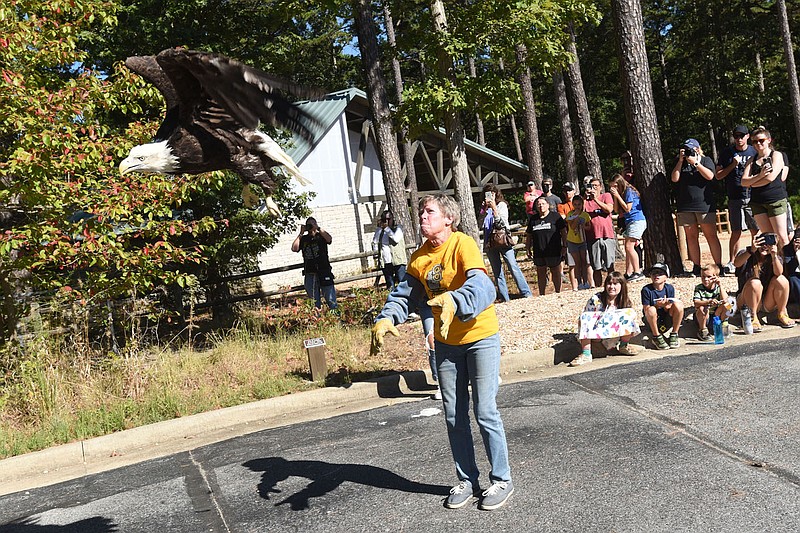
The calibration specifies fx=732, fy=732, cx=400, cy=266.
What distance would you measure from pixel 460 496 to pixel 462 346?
88 centimetres

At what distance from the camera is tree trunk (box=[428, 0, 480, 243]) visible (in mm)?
10391

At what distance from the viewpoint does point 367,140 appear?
70.1ft

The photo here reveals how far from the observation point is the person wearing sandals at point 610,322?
7352 millimetres

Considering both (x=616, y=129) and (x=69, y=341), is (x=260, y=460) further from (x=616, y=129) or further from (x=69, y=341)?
(x=616, y=129)

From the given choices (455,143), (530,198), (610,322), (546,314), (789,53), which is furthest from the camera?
(789,53)

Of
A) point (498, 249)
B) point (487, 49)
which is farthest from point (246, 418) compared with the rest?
point (487, 49)

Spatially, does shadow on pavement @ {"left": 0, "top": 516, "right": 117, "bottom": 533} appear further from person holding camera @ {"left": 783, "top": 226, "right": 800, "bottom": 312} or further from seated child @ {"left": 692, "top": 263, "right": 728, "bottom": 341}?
person holding camera @ {"left": 783, "top": 226, "right": 800, "bottom": 312}

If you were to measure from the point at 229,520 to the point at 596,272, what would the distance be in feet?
22.5

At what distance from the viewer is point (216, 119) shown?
4.34 m

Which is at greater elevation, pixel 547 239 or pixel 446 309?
pixel 547 239

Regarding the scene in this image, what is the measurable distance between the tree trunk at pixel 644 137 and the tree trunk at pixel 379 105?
3.53 m

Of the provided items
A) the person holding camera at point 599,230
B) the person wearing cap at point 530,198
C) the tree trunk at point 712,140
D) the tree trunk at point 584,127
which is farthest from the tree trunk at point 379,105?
the tree trunk at point 712,140

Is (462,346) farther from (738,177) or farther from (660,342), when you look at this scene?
(738,177)

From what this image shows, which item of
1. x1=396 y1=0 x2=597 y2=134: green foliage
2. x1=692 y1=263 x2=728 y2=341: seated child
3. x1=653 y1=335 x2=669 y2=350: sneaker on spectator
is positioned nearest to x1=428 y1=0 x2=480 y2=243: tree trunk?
x1=396 y1=0 x2=597 y2=134: green foliage
